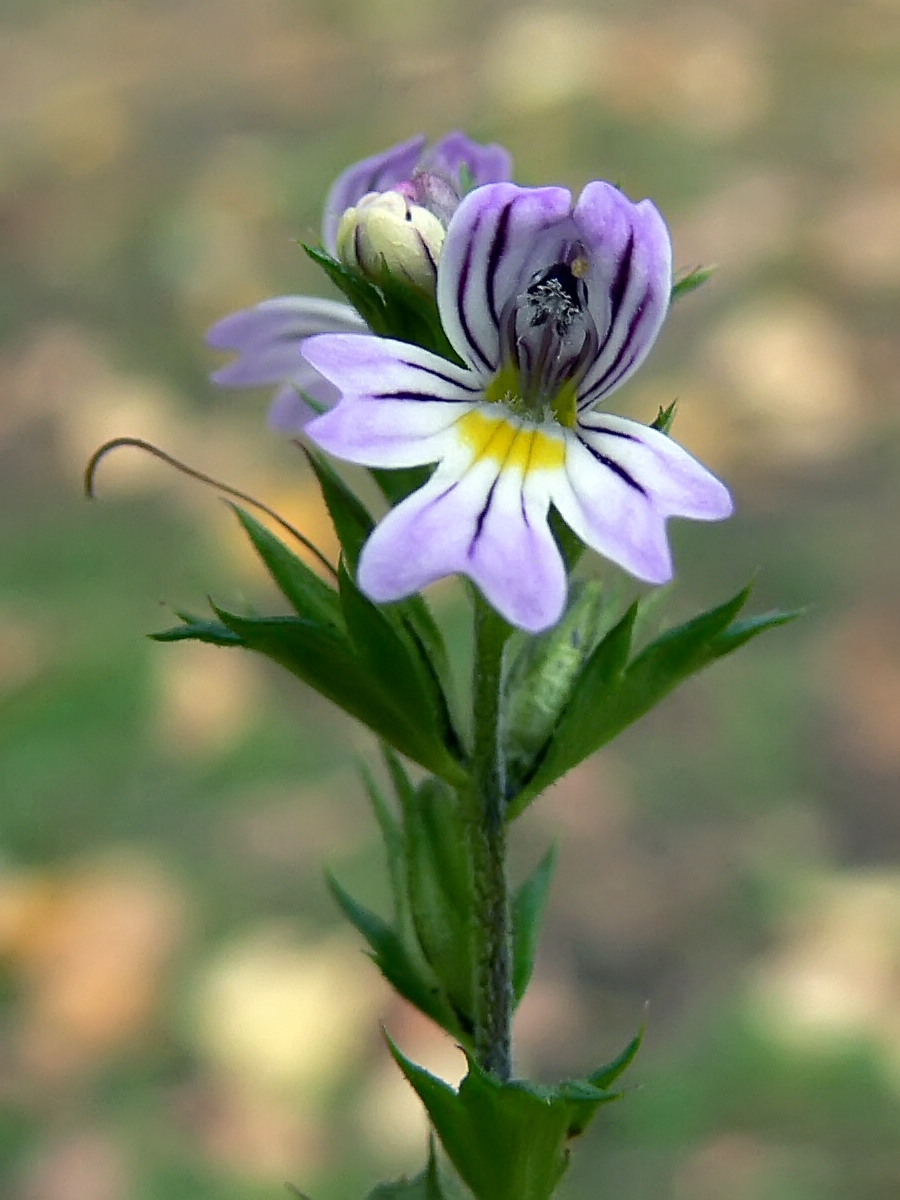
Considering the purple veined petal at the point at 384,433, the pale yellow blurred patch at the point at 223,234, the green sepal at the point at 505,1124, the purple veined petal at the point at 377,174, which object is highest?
the pale yellow blurred patch at the point at 223,234

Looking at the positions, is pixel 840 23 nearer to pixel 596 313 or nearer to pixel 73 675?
pixel 73 675

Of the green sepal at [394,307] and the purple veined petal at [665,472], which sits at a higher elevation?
the green sepal at [394,307]

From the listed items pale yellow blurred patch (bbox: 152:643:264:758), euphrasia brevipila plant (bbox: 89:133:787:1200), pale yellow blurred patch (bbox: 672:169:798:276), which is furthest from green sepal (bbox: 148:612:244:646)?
pale yellow blurred patch (bbox: 672:169:798:276)

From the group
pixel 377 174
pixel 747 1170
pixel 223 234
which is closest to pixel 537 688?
pixel 377 174

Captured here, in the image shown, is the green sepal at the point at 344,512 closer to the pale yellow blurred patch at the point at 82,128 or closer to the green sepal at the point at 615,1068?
the green sepal at the point at 615,1068

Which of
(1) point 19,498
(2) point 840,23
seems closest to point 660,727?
(1) point 19,498

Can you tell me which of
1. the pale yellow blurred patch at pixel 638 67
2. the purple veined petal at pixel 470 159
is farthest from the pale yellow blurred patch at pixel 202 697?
the pale yellow blurred patch at pixel 638 67

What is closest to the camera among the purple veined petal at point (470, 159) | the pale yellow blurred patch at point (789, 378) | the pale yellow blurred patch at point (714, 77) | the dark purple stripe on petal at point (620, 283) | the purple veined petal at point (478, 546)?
the purple veined petal at point (478, 546)
